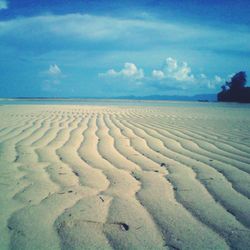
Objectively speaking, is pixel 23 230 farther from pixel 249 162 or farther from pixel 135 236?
pixel 249 162

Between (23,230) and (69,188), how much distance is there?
2.08 feet

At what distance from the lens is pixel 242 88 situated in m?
36.2

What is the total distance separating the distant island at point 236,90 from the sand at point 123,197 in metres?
34.6

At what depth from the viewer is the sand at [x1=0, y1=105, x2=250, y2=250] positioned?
1438 millimetres

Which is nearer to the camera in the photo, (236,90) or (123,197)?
(123,197)

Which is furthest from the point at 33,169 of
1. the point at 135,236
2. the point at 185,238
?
the point at 185,238

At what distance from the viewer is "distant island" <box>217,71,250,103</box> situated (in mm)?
35469

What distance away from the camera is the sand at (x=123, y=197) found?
144 cm

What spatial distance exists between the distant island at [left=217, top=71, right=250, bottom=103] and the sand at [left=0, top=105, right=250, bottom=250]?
34631 millimetres

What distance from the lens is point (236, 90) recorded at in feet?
120

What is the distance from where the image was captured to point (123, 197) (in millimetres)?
1963

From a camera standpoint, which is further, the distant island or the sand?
the distant island

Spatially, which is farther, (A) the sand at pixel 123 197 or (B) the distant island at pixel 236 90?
(B) the distant island at pixel 236 90

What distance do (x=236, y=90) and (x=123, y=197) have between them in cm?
3762
